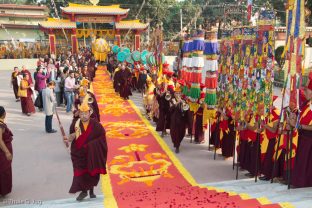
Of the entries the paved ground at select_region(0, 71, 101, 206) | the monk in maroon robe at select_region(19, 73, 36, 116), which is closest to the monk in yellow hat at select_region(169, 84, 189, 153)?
the paved ground at select_region(0, 71, 101, 206)

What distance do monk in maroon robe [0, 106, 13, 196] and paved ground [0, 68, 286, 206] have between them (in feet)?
0.61

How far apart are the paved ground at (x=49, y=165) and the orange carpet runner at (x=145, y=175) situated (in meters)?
0.31

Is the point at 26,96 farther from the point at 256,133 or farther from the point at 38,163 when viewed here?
the point at 256,133

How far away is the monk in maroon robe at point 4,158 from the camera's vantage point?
14.4 feet

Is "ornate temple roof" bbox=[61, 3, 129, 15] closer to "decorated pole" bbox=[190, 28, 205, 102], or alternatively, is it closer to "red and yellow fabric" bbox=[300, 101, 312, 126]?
"decorated pole" bbox=[190, 28, 205, 102]

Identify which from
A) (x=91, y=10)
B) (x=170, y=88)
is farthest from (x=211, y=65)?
(x=91, y=10)

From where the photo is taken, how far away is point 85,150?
408 cm

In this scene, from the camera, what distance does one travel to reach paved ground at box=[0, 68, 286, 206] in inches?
191

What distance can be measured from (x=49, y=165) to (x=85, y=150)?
2084 millimetres

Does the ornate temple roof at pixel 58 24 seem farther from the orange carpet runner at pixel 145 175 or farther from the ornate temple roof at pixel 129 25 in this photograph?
the orange carpet runner at pixel 145 175

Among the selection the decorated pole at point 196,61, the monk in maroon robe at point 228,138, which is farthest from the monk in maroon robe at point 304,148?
the decorated pole at point 196,61

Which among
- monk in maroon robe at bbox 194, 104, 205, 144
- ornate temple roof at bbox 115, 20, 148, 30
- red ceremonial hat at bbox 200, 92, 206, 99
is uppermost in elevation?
ornate temple roof at bbox 115, 20, 148, 30

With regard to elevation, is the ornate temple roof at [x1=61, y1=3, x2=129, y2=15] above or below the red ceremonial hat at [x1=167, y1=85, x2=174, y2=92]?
above

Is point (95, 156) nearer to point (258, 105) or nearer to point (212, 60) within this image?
point (258, 105)
